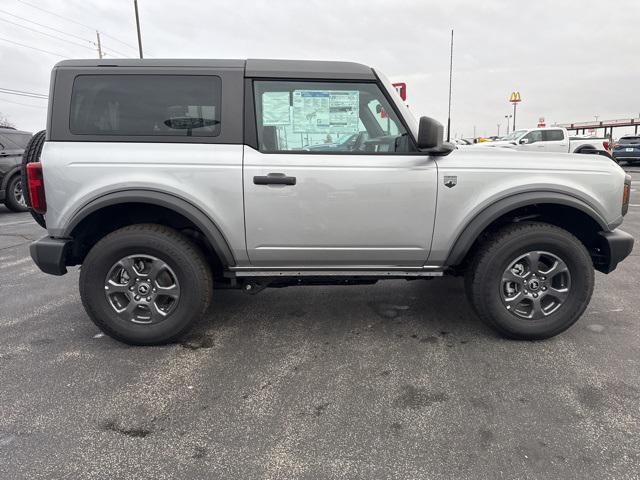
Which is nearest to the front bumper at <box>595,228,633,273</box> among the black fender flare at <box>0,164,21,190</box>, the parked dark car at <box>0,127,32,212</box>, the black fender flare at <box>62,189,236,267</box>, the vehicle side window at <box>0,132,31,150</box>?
the black fender flare at <box>62,189,236,267</box>

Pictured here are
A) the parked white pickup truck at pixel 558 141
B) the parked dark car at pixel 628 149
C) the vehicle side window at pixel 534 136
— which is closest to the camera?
the parked white pickup truck at pixel 558 141

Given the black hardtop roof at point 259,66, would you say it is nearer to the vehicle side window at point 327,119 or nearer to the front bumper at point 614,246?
the vehicle side window at point 327,119

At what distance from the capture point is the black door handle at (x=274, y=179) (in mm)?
2990

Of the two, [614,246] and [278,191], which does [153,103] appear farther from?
[614,246]

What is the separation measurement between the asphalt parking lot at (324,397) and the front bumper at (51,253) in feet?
2.09

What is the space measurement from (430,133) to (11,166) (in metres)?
9.70

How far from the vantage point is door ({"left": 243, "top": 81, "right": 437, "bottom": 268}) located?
9.87 feet

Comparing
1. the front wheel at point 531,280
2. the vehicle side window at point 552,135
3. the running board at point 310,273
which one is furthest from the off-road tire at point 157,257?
the vehicle side window at point 552,135

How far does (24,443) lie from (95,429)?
0.32 m

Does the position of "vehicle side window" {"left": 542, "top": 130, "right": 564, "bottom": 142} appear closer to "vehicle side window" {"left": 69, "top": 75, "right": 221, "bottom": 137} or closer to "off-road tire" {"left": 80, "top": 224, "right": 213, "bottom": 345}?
"vehicle side window" {"left": 69, "top": 75, "right": 221, "bottom": 137}

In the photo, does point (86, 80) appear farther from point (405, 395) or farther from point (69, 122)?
point (405, 395)

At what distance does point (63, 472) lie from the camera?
79.4 inches

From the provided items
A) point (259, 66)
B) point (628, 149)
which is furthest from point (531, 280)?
point (628, 149)

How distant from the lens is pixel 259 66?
3.12 m
